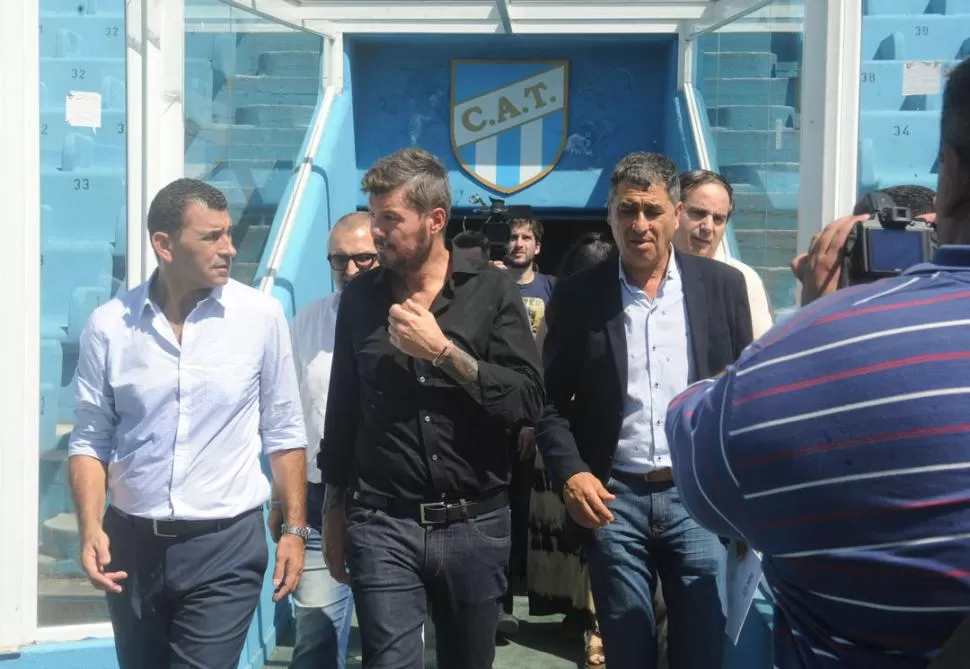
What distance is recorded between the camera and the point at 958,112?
50.8 inches

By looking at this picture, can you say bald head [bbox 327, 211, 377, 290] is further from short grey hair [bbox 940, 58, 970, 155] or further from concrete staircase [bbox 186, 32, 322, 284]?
short grey hair [bbox 940, 58, 970, 155]

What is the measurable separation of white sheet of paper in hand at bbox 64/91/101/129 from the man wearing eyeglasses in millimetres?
1120

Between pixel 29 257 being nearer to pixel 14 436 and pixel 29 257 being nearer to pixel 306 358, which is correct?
pixel 14 436

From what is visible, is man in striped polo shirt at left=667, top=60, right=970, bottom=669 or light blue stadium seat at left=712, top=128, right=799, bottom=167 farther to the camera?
light blue stadium seat at left=712, top=128, right=799, bottom=167

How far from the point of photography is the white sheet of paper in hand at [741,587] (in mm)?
2004

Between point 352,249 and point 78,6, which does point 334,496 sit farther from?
point 78,6

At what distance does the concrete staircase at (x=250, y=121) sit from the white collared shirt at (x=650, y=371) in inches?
93.9

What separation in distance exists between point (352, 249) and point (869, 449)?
2.87m

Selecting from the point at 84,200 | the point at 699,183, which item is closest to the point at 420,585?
the point at 699,183

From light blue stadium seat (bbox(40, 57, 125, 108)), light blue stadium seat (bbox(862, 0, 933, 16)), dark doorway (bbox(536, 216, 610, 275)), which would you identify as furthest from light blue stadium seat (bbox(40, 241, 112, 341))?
light blue stadium seat (bbox(862, 0, 933, 16))

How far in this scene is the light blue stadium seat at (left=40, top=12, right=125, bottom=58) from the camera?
4.03 metres

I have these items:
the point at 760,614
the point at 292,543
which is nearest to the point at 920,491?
the point at 292,543

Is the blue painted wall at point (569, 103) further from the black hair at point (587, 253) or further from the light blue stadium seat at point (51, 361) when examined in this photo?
the light blue stadium seat at point (51, 361)

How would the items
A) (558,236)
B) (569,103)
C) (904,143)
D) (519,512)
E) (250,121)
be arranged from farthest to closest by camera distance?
(558,236) < (569,103) < (904,143) < (250,121) < (519,512)
